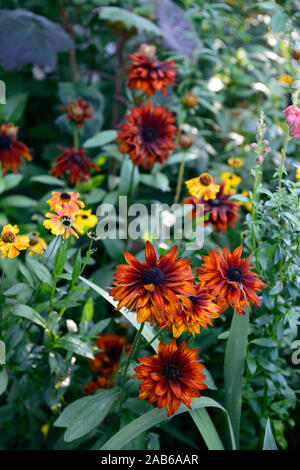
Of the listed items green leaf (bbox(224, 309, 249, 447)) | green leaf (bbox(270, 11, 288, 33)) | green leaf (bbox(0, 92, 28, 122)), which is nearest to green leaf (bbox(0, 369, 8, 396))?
green leaf (bbox(224, 309, 249, 447))

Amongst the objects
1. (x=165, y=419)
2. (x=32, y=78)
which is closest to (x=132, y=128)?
(x=165, y=419)

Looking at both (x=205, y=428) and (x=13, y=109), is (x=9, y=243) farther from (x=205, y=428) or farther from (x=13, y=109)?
(x=13, y=109)

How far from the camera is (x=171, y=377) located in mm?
673

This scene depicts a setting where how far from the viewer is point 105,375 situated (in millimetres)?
979

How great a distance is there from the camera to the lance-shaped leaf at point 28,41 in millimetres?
1295

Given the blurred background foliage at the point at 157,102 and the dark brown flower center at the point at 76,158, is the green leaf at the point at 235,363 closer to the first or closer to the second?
the blurred background foliage at the point at 157,102

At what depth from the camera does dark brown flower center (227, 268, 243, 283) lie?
2.19 ft

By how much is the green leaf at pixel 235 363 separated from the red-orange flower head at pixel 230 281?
0.10 metres

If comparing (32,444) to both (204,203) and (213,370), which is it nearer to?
(213,370)

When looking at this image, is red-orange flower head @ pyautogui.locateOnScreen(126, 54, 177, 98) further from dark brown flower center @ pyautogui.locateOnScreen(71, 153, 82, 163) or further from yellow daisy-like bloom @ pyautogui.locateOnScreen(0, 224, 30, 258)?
yellow daisy-like bloom @ pyautogui.locateOnScreen(0, 224, 30, 258)

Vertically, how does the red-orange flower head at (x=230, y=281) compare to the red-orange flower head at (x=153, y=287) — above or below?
below

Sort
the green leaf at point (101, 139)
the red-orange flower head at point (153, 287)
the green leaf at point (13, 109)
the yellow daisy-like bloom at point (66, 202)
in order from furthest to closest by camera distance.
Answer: the green leaf at point (13, 109)
the green leaf at point (101, 139)
the yellow daisy-like bloom at point (66, 202)
the red-orange flower head at point (153, 287)

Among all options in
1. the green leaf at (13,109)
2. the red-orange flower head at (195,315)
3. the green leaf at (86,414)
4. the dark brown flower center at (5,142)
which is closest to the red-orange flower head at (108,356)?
the green leaf at (86,414)

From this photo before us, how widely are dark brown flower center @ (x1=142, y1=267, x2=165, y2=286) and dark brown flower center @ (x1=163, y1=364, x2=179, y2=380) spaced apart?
152mm
